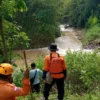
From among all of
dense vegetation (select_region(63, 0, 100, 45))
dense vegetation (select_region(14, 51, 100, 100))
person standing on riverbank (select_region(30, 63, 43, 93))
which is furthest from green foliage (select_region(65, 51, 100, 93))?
dense vegetation (select_region(63, 0, 100, 45))

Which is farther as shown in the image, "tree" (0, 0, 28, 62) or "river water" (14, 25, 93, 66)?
"river water" (14, 25, 93, 66)

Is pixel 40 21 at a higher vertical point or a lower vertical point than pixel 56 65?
lower

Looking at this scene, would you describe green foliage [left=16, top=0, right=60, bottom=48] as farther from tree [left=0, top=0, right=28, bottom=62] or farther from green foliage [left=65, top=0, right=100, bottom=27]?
tree [left=0, top=0, right=28, bottom=62]

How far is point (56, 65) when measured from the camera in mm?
6250

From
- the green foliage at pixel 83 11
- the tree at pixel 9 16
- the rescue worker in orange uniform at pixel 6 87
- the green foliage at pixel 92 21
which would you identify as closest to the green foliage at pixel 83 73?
the tree at pixel 9 16

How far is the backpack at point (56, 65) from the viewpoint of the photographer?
6.22 m

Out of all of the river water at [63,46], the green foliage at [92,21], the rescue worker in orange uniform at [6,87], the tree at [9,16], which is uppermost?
the tree at [9,16]

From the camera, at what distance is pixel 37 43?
29.5m

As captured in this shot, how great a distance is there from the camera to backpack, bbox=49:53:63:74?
622 centimetres

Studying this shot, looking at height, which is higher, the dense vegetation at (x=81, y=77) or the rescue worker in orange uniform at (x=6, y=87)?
the rescue worker in orange uniform at (x=6, y=87)

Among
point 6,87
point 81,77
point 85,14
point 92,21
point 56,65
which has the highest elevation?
point 6,87

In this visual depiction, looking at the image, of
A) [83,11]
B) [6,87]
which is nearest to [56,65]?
[6,87]

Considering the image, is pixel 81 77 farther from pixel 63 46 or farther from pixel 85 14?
pixel 85 14

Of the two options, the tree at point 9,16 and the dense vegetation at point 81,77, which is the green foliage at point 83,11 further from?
the tree at point 9,16
